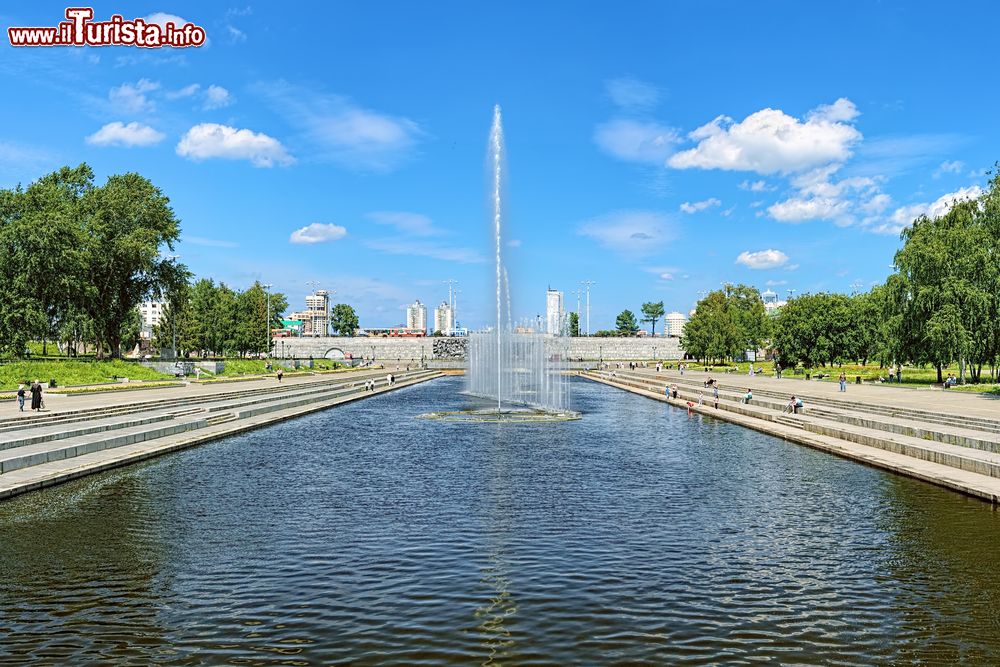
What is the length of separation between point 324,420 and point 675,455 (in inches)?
686

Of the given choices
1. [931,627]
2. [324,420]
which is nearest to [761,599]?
[931,627]

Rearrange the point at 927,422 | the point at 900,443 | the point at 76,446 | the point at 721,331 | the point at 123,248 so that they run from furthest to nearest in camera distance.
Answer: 1. the point at 721,331
2. the point at 123,248
3. the point at 927,422
4. the point at 900,443
5. the point at 76,446

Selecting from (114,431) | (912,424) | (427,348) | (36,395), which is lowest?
(912,424)

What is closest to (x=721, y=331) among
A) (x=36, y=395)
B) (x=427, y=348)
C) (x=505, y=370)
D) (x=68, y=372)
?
(x=505, y=370)

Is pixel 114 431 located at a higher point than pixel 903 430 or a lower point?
higher

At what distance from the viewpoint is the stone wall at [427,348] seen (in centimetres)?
18050

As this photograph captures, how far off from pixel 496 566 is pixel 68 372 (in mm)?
48001

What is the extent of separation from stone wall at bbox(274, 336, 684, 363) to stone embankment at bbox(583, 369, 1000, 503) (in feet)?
455

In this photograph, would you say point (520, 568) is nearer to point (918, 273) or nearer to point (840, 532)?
point (840, 532)

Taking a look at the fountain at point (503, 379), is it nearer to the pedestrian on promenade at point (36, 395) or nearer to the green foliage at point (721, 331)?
the pedestrian on promenade at point (36, 395)

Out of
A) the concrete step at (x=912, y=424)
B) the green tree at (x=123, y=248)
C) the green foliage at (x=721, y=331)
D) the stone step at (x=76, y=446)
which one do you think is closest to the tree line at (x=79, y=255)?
the green tree at (x=123, y=248)

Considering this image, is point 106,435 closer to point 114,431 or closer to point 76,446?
point 114,431

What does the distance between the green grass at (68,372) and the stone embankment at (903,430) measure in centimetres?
3864

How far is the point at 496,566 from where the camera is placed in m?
10.8
